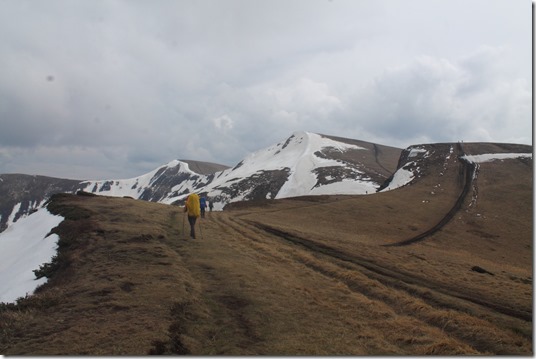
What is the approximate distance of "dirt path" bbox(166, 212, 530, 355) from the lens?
10.6m

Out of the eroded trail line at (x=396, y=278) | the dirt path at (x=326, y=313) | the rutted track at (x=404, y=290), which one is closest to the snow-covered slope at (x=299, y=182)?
the eroded trail line at (x=396, y=278)

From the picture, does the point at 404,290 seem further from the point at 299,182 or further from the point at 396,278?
the point at 299,182

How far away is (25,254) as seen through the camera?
30500 millimetres

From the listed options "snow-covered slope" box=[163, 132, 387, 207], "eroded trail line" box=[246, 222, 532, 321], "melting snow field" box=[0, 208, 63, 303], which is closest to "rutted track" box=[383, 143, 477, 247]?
"eroded trail line" box=[246, 222, 532, 321]

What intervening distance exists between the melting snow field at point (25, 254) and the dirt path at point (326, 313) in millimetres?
9054

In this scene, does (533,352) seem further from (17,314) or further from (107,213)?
(107,213)

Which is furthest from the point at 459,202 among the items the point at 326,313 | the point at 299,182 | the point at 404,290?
the point at 299,182

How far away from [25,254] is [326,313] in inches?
1126

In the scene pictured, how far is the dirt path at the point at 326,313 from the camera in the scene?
10.6m

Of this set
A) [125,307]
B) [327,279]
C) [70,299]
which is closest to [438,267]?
[327,279]

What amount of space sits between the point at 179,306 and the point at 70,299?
460 cm

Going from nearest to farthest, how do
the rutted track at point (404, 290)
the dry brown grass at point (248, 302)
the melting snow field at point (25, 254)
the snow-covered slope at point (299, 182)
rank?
the dry brown grass at point (248, 302), the rutted track at point (404, 290), the melting snow field at point (25, 254), the snow-covered slope at point (299, 182)

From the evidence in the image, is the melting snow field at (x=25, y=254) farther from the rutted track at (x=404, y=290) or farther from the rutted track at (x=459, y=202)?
the rutted track at (x=459, y=202)

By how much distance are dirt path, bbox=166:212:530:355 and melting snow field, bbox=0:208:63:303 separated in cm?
905
